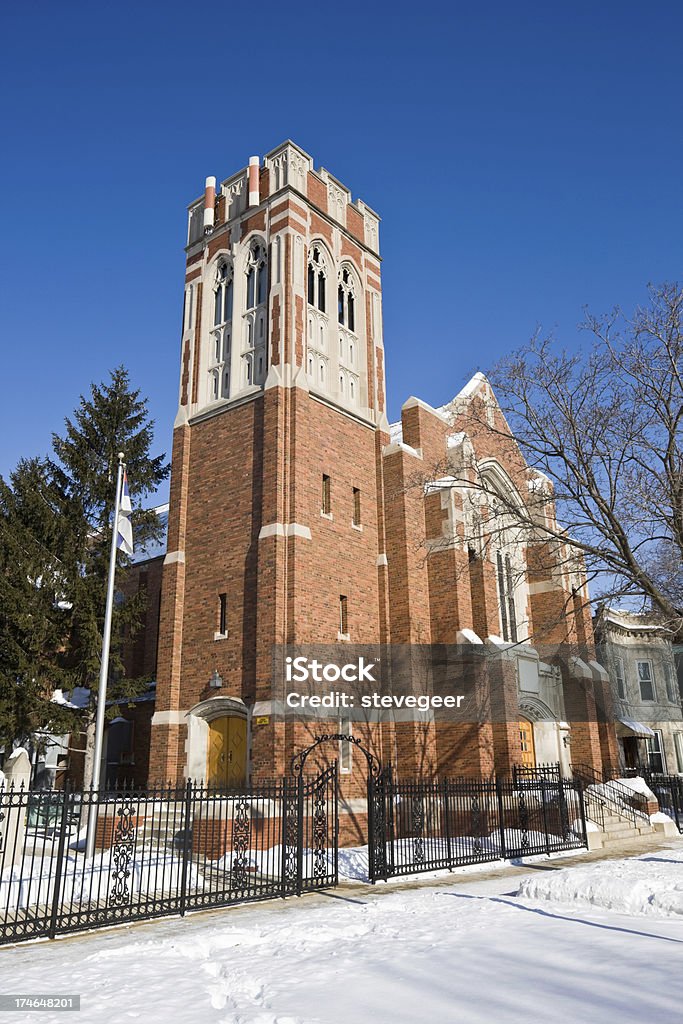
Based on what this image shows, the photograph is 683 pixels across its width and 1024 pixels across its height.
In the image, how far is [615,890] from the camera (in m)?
9.77

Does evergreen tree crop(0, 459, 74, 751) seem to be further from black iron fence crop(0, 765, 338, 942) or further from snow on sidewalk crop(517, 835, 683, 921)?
snow on sidewalk crop(517, 835, 683, 921)

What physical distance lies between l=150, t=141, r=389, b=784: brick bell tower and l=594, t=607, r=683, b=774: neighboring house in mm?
17556

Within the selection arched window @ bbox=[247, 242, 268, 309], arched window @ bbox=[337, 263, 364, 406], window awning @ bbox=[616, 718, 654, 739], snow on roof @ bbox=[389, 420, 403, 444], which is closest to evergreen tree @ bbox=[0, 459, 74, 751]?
arched window @ bbox=[247, 242, 268, 309]

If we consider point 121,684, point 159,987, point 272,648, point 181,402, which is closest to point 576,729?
point 272,648

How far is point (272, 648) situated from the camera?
1862cm

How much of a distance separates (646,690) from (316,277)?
25787 millimetres

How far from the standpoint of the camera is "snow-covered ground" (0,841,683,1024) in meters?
5.73

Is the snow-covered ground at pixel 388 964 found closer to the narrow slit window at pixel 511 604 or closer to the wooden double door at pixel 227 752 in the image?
the wooden double door at pixel 227 752

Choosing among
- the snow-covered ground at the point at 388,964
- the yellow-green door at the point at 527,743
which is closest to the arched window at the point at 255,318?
the yellow-green door at the point at 527,743

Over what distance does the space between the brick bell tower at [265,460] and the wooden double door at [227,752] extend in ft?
0.15

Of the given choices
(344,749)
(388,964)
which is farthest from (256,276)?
(388,964)

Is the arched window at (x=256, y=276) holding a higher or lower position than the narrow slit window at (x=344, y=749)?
higher

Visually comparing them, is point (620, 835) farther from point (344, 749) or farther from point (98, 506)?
point (98, 506)

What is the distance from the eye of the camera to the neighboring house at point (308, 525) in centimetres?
1991
